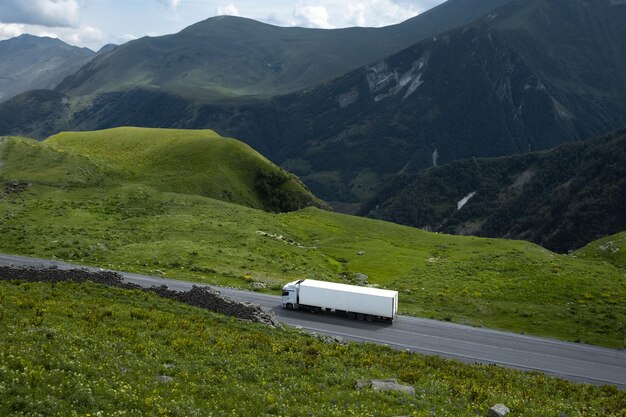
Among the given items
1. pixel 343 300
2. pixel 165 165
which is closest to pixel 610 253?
pixel 343 300

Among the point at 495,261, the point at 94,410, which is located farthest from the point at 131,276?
the point at 495,261

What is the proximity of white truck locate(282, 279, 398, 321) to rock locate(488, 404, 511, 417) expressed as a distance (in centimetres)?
2608

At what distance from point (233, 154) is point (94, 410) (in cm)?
14744

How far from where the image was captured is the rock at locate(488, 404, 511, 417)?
26688 millimetres

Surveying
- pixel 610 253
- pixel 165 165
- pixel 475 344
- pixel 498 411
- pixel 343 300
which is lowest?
pixel 475 344

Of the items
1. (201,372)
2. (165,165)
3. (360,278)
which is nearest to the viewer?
(201,372)

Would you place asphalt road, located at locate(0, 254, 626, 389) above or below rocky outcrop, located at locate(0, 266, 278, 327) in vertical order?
below

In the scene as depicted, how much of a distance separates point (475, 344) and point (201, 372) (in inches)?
1283

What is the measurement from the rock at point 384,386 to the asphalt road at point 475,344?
58.7 feet

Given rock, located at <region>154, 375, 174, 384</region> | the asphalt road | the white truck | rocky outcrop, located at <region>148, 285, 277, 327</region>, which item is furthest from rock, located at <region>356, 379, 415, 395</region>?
the white truck

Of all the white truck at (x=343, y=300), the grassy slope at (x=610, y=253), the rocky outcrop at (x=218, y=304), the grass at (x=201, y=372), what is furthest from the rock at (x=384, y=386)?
the grassy slope at (x=610, y=253)

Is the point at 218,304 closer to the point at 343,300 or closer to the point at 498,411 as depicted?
the point at 343,300

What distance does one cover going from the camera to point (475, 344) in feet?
165

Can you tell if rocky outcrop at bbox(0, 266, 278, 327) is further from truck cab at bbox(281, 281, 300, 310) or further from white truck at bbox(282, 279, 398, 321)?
white truck at bbox(282, 279, 398, 321)
